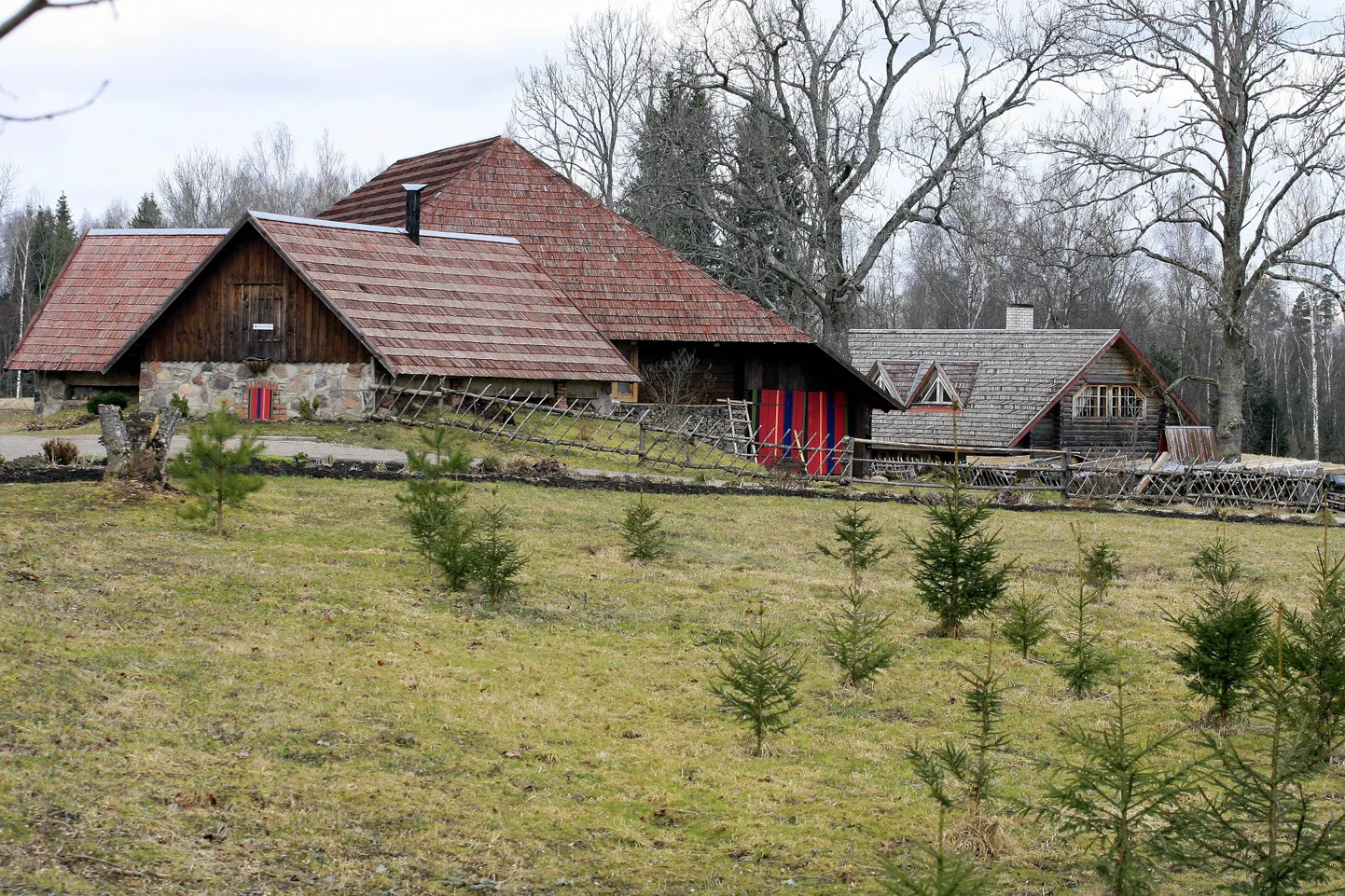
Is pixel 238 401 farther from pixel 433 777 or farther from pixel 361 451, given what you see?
pixel 433 777

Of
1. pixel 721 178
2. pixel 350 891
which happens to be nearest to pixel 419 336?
pixel 721 178

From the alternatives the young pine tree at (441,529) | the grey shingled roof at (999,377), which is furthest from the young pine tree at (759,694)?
the grey shingled roof at (999,377)

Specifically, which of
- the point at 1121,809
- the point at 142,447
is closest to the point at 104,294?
the point at 142,447

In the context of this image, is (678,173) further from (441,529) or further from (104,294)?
(441,529)

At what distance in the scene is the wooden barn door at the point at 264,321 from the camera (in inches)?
1021

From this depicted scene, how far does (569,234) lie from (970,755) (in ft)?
87.2

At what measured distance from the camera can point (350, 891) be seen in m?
6.36

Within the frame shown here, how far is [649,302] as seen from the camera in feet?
A: 107

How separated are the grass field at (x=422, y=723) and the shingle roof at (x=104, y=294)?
15343mm

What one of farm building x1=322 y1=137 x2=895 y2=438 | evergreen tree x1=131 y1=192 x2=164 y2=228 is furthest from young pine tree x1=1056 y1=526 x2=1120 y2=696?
evergreen tree x1=131 y1=192 x2=164 y2=228

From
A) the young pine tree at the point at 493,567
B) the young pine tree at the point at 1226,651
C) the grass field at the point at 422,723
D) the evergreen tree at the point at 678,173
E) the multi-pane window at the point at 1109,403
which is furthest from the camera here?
the multi-pane window at the point at 1109,403

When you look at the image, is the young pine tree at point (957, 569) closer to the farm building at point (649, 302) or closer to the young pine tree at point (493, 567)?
Answer: the young pine tree at point (493, 567)

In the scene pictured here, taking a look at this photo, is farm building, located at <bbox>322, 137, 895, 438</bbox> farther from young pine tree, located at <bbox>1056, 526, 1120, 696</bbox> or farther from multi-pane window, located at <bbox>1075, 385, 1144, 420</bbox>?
young pine tree, located at <bbox>1056, 526, 1120, 696</bbox>

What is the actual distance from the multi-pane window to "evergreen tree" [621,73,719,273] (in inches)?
469
